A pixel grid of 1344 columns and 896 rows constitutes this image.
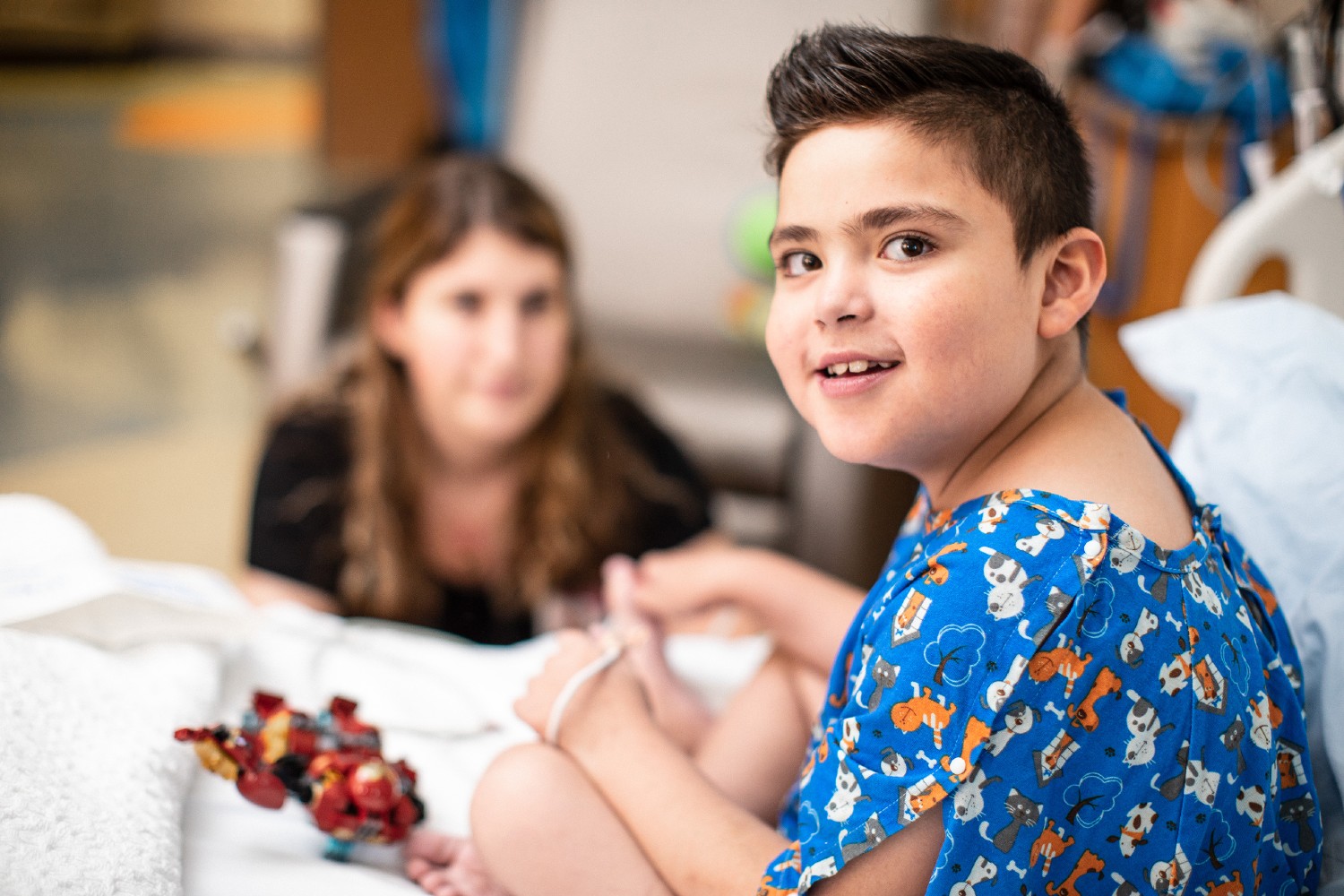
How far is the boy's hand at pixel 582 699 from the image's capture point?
759 millimetres

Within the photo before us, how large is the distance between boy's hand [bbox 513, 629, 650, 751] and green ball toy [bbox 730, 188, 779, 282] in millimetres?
1277

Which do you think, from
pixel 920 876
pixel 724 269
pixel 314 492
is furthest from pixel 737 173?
pixel 920 876

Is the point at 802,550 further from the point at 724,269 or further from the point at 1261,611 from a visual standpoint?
the point at 1261,611

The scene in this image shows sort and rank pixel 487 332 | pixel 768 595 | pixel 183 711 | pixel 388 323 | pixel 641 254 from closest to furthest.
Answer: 1. pixel 183 711
2. pixel 768 595
3. pixel 487 332
4. pixel 388 323
5. pixel 641 254

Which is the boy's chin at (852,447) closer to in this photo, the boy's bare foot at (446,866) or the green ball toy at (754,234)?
the boy's bare foot at (446,866)

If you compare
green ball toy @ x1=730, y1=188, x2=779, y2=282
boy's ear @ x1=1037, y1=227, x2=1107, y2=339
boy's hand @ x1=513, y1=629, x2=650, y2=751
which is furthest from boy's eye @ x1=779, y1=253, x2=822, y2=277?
green ball toy @ x1=730, y1=188, x2=779, y2=282

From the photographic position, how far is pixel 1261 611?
2.36 feet

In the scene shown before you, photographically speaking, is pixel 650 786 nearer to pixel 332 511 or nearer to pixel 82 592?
pixel 82 592

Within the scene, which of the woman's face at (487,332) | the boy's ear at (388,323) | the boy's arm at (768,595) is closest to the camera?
the boy's arm at (768,595)

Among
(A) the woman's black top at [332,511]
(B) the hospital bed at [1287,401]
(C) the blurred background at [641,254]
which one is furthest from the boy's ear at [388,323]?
(B) the hospital bed at [1287,401]

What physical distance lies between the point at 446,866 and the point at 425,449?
2.58ft

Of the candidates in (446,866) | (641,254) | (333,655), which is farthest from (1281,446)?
(641,254)

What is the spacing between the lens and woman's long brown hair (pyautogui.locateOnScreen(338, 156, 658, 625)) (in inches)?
56.7

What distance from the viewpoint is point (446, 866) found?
823mm
